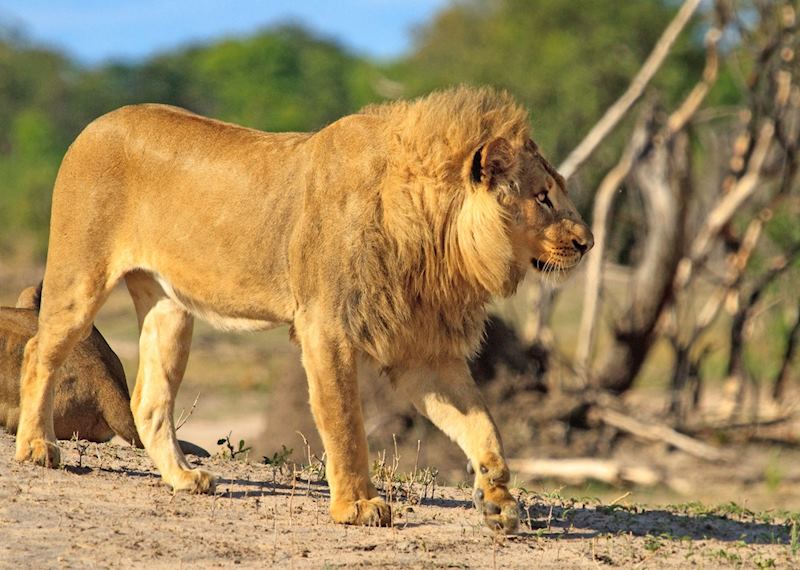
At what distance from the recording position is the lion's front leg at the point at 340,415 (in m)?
5.13

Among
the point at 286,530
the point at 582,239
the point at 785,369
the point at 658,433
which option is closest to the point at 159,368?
the point at 286,530

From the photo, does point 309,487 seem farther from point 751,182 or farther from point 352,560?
point 751,182

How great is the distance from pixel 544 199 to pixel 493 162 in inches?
10.0

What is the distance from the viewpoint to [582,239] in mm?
5211

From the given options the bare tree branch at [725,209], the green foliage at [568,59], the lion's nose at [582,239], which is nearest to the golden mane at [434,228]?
the lion's nose at [582,239]

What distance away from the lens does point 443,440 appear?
11008mm

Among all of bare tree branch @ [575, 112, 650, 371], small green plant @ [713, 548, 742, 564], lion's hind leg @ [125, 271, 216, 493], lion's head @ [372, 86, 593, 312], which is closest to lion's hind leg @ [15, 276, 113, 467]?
lion's hind leg @ [125, 271, 216, 493]

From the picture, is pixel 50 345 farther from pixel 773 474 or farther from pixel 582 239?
pixel 773 474

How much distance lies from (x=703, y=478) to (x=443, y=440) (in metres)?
2.10

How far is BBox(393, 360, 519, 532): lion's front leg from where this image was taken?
5164mm

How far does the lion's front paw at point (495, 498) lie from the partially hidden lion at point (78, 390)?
212 centimetres

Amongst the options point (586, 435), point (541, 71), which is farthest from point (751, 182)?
point (541, 71)

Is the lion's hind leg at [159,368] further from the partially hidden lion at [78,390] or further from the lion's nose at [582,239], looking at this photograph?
the lion's nose at [582,239]

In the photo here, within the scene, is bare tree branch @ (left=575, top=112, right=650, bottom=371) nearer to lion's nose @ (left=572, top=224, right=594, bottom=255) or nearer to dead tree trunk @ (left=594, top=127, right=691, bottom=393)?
dead tree trunk @ (left=594, top=127, right=691, bottom=393)
